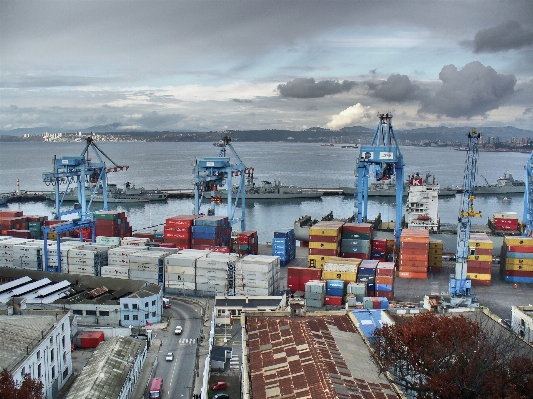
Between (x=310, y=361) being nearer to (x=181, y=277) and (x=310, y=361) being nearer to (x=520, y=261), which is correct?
(x=181, y=277)

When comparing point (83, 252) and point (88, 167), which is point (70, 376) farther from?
point (88, 167)

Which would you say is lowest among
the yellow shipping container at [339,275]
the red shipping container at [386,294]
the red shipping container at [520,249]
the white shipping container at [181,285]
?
the white shipping container at [181,285]

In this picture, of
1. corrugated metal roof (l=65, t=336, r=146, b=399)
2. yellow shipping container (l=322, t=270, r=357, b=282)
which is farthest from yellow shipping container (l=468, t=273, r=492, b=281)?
corrugated metal roof (l=65, t=336, r=146, b=399)

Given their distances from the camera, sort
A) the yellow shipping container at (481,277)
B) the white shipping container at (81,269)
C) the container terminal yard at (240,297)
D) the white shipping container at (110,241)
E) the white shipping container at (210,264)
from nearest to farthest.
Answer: the container terminal yard at (240,297) → the white shipping container at (210,264) → the yellow shipping container at (481,277) → the white shipping container at (81,269) → the white shipping container at (110,241)

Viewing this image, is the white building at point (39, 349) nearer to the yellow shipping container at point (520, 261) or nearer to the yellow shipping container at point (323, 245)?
the yellow shipping container at point (323, 245)

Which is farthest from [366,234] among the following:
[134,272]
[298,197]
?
[298,197]

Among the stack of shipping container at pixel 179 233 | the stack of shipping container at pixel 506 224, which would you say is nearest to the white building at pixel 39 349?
the stack of shipping container at pixel 179 233
